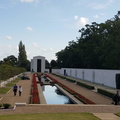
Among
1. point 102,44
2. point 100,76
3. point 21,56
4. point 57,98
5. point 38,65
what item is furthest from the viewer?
point 21,56

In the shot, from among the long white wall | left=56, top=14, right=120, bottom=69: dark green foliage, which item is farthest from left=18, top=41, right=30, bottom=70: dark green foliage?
the long white wall

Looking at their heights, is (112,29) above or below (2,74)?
above

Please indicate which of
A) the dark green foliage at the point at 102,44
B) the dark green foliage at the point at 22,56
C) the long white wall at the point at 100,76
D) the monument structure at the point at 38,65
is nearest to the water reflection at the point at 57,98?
the long white wall at the point at 100,76

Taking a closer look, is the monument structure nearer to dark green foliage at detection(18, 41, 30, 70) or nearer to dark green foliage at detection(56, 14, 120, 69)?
dark green foliage at detection(18, 41, 30, 70)

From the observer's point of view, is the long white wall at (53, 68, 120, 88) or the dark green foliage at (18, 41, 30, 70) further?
the dark green foliage at (18, 41, 30, 70)

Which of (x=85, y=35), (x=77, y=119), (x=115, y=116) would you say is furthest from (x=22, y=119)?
(x=85, y=35)

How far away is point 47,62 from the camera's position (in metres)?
115

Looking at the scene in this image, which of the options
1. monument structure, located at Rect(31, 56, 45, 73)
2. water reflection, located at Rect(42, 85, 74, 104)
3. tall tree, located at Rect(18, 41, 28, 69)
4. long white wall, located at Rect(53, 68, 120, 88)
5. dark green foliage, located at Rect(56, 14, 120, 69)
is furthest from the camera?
monument structure, located at Rect(31, 56, 45, 73)

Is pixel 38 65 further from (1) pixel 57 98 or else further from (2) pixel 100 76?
(1) pixel 57 98

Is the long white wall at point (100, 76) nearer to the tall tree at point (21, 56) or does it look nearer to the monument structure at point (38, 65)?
the monument structure at point (38, 65)

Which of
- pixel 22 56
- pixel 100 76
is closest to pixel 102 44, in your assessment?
pixel 100 76

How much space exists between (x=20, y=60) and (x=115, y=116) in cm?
8950

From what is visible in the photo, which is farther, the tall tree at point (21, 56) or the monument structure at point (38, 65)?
the monument structure at point (38, 65)

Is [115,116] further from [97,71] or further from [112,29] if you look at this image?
[112,29]
